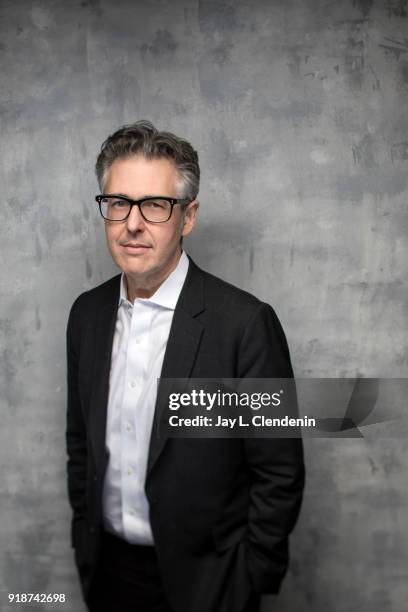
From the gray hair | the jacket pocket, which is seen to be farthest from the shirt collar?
the jacket pocket

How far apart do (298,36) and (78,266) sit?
124 centimetres

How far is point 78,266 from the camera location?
2441 mm

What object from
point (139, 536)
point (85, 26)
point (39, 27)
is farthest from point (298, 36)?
point (139, 536)

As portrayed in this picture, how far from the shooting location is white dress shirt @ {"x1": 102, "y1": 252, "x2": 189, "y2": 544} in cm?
179

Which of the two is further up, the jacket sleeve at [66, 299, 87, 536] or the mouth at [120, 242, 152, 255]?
the mouth at [120, 242, 152, 255]

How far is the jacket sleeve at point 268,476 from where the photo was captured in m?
1.72

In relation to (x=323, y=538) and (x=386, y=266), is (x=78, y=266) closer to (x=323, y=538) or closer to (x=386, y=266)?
(x=386, y=266)

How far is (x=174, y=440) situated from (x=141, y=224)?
2.08 feet

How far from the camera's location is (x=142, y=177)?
174 cm

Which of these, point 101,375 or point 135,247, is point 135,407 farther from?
point 135,247

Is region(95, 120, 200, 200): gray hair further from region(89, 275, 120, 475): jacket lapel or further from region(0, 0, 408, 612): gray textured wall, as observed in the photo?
Result: region(0, 0, 408, 612): gray textured wall

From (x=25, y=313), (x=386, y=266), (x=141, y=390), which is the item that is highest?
(x=386, y=266)

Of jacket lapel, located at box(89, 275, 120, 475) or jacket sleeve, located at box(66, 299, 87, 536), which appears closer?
jacket lapel, located at box(89, 275, 120, 475)

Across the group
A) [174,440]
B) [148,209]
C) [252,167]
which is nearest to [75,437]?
[174,440]
